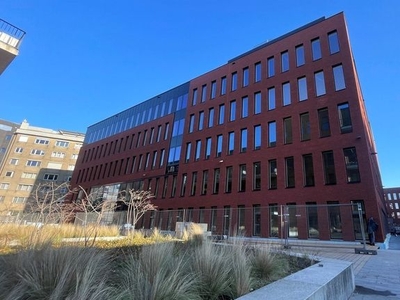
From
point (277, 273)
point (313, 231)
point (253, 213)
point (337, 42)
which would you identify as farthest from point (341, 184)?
point (277, 273)

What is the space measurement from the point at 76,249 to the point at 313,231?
15589 millimetres

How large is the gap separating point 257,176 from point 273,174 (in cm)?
157

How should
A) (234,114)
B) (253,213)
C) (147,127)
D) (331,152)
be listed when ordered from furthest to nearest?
1. (147,127)
2. (234,114)
3. (253,213)
4. (331,152)

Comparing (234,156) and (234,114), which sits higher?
(234,114)

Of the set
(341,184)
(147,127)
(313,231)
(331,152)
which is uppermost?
(147,127)

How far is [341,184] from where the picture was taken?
1752 centimetres

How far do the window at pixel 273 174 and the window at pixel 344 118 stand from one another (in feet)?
19.2

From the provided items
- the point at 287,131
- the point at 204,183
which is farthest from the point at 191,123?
the point at 287,131

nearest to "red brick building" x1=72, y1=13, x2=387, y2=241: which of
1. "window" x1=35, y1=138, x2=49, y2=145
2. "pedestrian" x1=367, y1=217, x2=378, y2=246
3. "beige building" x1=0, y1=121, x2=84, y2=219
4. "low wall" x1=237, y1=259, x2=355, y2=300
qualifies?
"pedestrian" x1=367, y1=217, x2=378, y2=246

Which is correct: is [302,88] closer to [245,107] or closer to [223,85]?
[245,107]

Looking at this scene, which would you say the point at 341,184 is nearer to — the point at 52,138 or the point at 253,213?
the point at 253,213

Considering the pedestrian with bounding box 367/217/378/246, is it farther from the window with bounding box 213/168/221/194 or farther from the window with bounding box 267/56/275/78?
the window with bounding box 267/56/275/78

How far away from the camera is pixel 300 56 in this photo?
76.6 feet

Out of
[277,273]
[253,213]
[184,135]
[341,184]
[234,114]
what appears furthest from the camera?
[184,135]
